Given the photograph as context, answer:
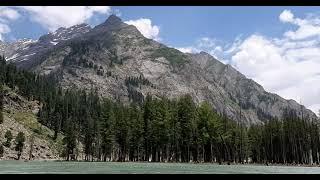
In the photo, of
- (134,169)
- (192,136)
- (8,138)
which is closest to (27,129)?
(8,138)

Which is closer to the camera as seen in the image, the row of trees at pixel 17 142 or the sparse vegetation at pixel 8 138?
the row of trees at pixel 17 142

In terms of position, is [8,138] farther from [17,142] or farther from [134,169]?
[134,169]

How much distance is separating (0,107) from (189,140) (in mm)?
90911

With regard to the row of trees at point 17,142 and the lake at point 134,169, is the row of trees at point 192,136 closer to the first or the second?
the row of trees at point 17,142

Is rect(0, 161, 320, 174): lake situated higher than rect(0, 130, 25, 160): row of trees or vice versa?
rect(0, 130, 25, 160): row of trees

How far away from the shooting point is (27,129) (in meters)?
162

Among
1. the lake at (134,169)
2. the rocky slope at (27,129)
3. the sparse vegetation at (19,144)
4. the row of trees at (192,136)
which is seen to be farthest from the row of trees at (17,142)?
the lake at (134,169)

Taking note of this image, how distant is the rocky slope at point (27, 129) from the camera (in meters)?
143

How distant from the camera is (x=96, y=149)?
153 meters

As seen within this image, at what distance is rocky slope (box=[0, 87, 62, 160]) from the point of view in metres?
143

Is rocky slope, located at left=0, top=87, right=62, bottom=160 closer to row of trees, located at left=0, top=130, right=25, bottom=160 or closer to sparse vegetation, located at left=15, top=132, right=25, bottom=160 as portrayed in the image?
row of trees, located at left=0, top=130, right=25, bottom=160

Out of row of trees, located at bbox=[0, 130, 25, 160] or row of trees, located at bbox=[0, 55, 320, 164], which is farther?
row of trees, located at bbox=[0, 130, 25, 160]

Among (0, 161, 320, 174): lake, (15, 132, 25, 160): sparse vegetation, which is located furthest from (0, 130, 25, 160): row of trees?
(0, 161, 320, 174): lake
